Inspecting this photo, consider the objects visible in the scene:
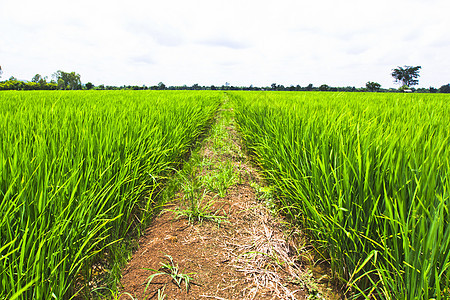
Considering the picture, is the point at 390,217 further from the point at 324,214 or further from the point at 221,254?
the point at 221,254

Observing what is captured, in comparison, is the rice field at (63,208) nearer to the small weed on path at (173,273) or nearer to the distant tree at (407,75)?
the small weed on path at (173,273)

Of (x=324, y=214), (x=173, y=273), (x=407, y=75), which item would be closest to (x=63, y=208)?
(x=173, y=273)

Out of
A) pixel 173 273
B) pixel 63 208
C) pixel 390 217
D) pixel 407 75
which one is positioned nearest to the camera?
pixel 390 217

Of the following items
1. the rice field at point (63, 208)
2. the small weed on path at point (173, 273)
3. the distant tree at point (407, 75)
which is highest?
the distant tree at point (407, 75)

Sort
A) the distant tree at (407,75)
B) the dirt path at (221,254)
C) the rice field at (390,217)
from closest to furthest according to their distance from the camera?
1. the rice field at (390,217)
2. the dirt path at (221,254)
3. the distant tree at (407,75)

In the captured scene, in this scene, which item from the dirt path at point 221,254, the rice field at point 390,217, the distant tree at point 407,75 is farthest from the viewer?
the distant tree at point 407,75

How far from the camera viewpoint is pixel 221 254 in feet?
4.75

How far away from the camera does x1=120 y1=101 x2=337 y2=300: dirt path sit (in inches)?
45.5

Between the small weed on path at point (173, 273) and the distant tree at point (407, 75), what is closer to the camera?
the small weed on path at point (173, 273)

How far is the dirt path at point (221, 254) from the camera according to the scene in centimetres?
116

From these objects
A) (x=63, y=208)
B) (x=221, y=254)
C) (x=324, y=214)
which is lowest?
(x=221, y=254)

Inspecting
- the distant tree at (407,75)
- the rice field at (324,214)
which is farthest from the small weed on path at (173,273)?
the distant tree at (407,75)

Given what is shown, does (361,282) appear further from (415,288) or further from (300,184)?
(300,184)

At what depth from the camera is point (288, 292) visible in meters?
1.14
